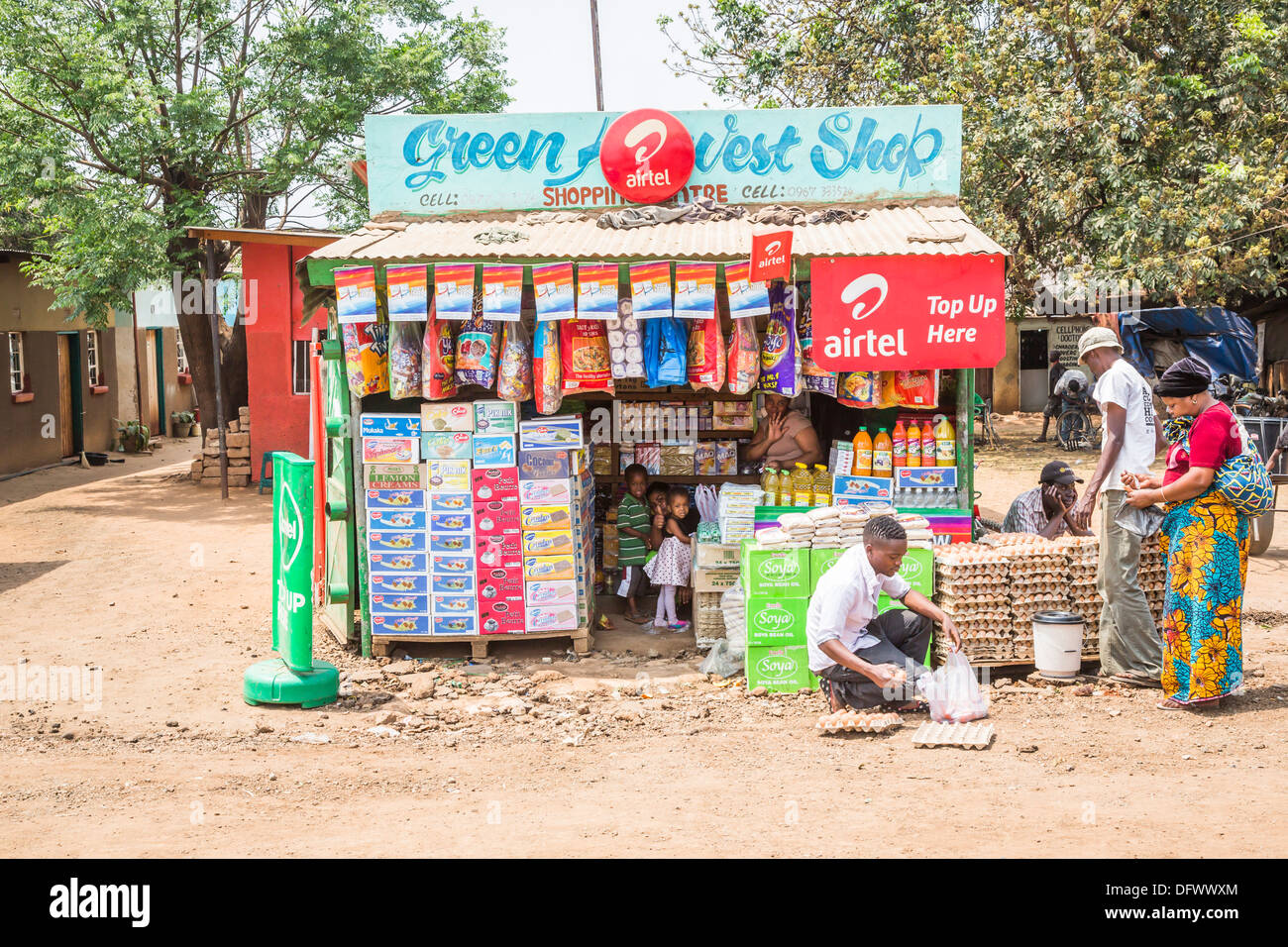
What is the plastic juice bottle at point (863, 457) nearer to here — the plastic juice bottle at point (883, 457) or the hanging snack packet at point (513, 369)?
the plastic juice bottle at point (883, 457)

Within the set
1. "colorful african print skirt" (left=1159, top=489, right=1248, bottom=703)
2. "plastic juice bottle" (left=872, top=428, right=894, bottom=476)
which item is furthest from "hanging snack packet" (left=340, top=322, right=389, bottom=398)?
"colorful african print skirt" (left=1159, top=489, right=1248, bottom=703)

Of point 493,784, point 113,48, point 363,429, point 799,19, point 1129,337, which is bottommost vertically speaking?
point 493,784

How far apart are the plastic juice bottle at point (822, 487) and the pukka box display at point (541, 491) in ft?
6.54

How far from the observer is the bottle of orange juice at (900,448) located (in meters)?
8.36

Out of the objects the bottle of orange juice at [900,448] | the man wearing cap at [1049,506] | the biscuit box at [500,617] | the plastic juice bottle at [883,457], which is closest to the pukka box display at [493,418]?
the biscuit box at [500,617]

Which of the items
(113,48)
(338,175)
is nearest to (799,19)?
(338,175)

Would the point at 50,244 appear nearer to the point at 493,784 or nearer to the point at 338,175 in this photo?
the point at 338,175

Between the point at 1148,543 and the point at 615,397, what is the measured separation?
472 cm

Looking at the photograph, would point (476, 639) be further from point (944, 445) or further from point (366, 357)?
point (944, 445)

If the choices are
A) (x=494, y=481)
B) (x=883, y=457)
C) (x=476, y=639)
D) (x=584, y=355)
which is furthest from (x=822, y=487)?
(x=476, y=639)

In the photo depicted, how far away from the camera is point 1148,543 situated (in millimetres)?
7191

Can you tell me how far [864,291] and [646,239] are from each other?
168cm

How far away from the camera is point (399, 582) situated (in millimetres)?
8172

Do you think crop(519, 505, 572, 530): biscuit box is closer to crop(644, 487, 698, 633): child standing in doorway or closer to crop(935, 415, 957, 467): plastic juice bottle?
crop(644, 487, 698, 633): child standing in doorway
